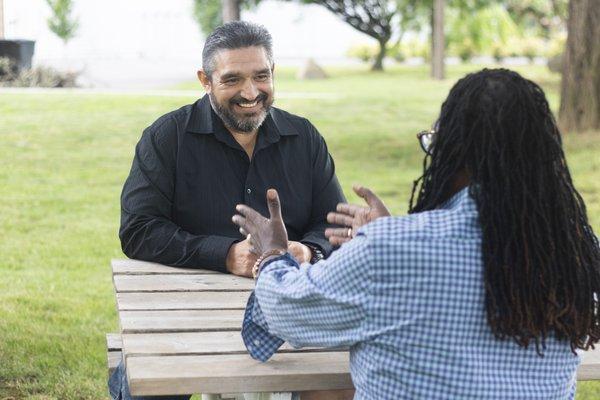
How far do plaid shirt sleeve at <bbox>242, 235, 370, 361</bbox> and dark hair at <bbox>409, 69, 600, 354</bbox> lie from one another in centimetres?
26

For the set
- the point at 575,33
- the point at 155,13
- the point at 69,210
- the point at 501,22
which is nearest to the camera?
the point at 69,210

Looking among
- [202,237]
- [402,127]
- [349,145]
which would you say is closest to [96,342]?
[202,237]

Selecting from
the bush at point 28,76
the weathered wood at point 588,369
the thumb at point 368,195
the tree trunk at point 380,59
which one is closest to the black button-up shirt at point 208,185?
the thumb at point 368,195

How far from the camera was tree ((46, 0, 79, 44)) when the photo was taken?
3472 cm

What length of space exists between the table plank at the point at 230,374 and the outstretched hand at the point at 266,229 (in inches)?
10.6

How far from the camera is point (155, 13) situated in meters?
42.3

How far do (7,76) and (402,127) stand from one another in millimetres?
7226

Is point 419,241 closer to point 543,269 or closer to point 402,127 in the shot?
point 543,269

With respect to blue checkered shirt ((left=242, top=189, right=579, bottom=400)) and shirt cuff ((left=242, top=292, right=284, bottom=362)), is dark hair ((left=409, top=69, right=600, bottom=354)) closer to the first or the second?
blue checkered shirt ((left=242, top=189, right=579, bottom=400))

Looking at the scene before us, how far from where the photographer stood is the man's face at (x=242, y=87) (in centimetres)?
370

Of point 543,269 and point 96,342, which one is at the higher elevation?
point 543,269

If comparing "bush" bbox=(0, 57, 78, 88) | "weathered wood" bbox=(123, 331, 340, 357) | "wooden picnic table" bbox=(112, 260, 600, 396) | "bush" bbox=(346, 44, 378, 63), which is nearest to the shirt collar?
"wooden picnic table" bbox=(112, 260, 600, 396)

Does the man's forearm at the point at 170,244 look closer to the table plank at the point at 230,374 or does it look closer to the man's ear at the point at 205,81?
the man's ear at the point at 205,81

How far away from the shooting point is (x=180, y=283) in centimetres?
337
